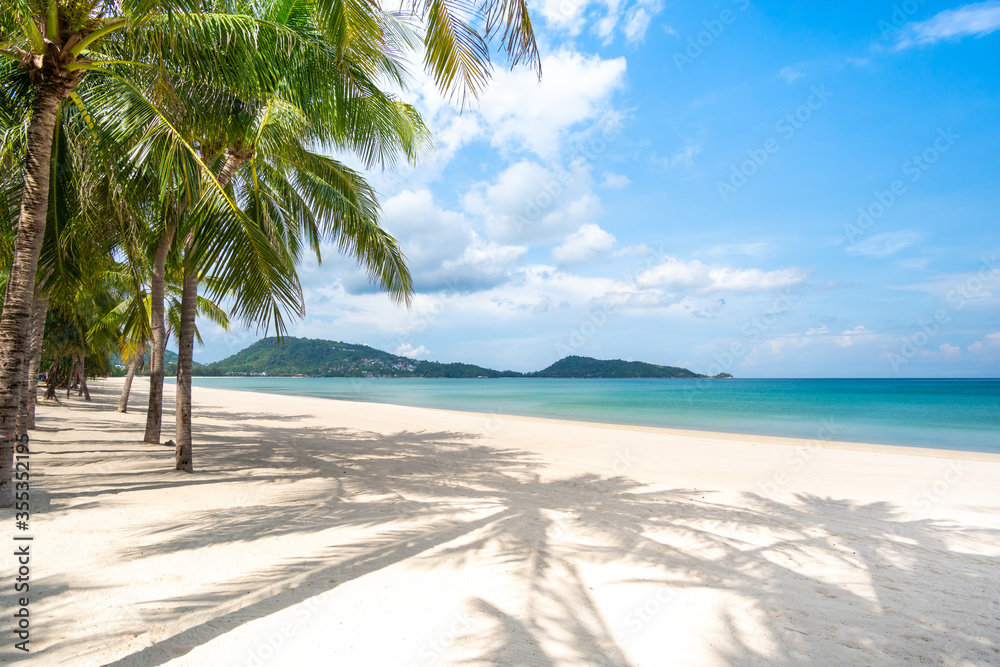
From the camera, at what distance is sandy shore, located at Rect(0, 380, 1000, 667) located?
249cm

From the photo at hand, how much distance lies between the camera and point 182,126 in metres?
5.37

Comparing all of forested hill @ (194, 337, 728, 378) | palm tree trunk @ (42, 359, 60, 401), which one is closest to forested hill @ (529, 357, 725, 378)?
forested hill @ (194, 337, 728, 378)

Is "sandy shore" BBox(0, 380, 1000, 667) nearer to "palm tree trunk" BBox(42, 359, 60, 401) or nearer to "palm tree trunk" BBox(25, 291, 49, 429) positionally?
"palm tree trunk" BBox(25, 291, 49, 429)

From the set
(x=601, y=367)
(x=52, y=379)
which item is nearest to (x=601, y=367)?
(x=601, y=367)

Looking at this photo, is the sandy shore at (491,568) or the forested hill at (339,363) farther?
the forested hill at (339,363)

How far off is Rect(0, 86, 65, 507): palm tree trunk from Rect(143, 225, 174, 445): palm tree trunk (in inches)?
116

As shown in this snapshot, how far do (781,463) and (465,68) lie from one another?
8940 mm

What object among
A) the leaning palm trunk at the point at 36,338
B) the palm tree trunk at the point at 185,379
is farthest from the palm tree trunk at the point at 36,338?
the palm tree trunk at the point at 185,379

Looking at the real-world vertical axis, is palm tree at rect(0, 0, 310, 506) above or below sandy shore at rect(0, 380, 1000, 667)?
above

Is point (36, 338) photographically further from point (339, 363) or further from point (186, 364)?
point (339, 363)

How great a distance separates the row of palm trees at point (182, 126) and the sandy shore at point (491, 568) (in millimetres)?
1797

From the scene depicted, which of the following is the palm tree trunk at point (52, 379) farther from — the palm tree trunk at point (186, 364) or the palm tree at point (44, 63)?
the palm tree at point (44, 63)

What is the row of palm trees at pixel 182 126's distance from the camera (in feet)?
13.5

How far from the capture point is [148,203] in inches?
266
